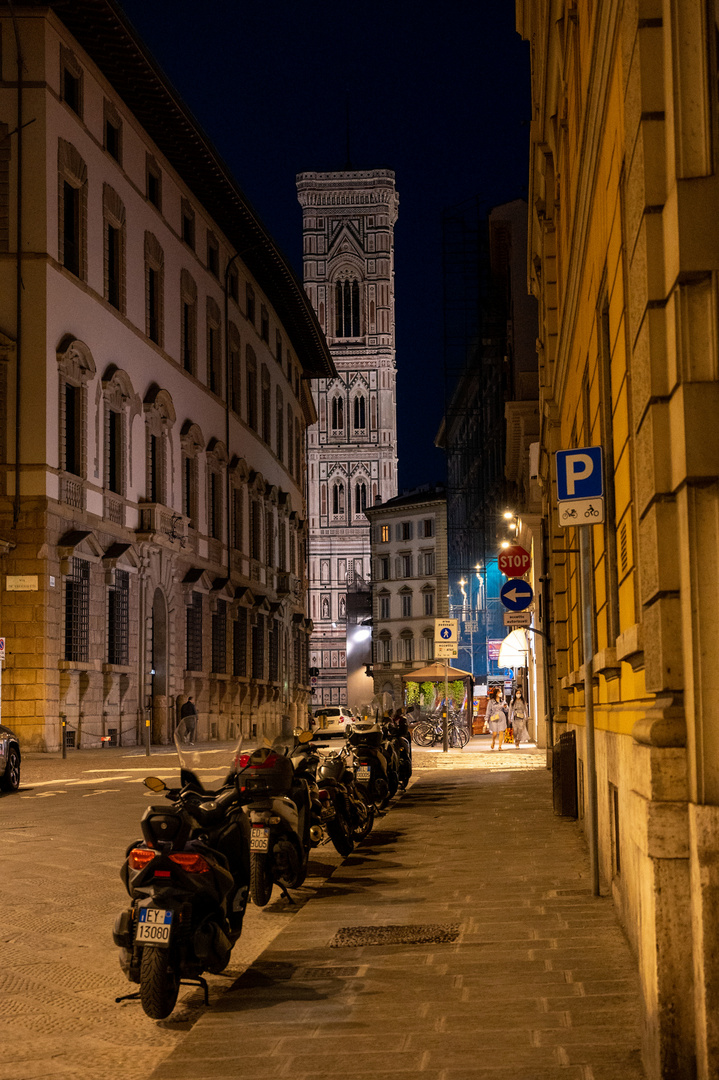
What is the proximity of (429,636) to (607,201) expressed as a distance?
9252 centimetres

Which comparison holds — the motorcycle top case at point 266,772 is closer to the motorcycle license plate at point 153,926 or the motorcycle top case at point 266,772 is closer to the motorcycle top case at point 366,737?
the motorcycle license plate at point 153,926

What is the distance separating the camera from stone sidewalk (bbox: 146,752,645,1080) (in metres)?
5.31

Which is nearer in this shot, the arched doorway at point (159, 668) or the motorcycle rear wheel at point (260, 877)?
the motorcycle rear wheel at point (260, 877)

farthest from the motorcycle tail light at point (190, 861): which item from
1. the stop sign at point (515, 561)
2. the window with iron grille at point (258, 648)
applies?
the window with iron grille at point (258, 648)

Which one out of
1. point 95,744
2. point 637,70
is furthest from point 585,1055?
point 95,744

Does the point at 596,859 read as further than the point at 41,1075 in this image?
Yes

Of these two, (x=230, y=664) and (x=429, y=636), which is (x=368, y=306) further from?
(x=230, y=664)

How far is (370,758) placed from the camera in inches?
588

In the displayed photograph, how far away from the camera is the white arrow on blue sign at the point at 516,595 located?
24.5 meters

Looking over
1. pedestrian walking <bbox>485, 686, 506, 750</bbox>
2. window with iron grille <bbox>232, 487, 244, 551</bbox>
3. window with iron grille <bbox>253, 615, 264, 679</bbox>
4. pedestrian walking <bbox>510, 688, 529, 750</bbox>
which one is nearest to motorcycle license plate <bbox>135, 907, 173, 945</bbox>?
pedestrian walking <bbox>485, 686, 506, 750</bbox>

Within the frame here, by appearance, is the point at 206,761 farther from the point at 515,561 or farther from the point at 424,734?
the point at 424,734

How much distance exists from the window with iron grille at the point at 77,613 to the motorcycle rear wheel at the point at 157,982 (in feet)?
87.6

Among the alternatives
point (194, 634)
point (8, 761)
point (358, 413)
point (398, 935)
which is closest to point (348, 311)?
point (358, 413)

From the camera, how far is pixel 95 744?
109ft
